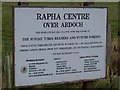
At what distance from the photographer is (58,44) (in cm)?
511

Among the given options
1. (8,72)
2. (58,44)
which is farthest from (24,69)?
(8,72)

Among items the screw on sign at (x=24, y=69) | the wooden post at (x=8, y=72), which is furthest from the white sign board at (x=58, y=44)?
the wooden post at (x=8, y=72)

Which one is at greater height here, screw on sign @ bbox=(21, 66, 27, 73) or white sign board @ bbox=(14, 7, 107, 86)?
white sign board @ bbox=(14, 7, 107, 86)

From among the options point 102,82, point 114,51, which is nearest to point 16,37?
point 102,82

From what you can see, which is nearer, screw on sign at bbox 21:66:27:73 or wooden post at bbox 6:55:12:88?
screw on sign at bbox 21:66:27:73

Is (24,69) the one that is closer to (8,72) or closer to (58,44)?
(58,44)

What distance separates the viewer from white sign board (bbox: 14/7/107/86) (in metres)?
4.84

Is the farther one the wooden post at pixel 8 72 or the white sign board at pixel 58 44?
the wooden post at pixel 8 72

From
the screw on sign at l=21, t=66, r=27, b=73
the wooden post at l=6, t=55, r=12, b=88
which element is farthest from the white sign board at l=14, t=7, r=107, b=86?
the wooden post at l=6, t=55, r=12, b=88

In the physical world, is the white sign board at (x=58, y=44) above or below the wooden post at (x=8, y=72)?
above

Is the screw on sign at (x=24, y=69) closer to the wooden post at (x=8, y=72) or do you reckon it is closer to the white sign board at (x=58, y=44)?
the white sign board at (x=58, y=44)

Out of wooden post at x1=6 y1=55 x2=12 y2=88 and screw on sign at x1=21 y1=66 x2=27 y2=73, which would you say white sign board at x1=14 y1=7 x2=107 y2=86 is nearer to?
screw on sign at x1=21 y1=66 x2=27 y2=73

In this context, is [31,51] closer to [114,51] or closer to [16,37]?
[16,37]

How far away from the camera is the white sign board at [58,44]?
15.9 ft
